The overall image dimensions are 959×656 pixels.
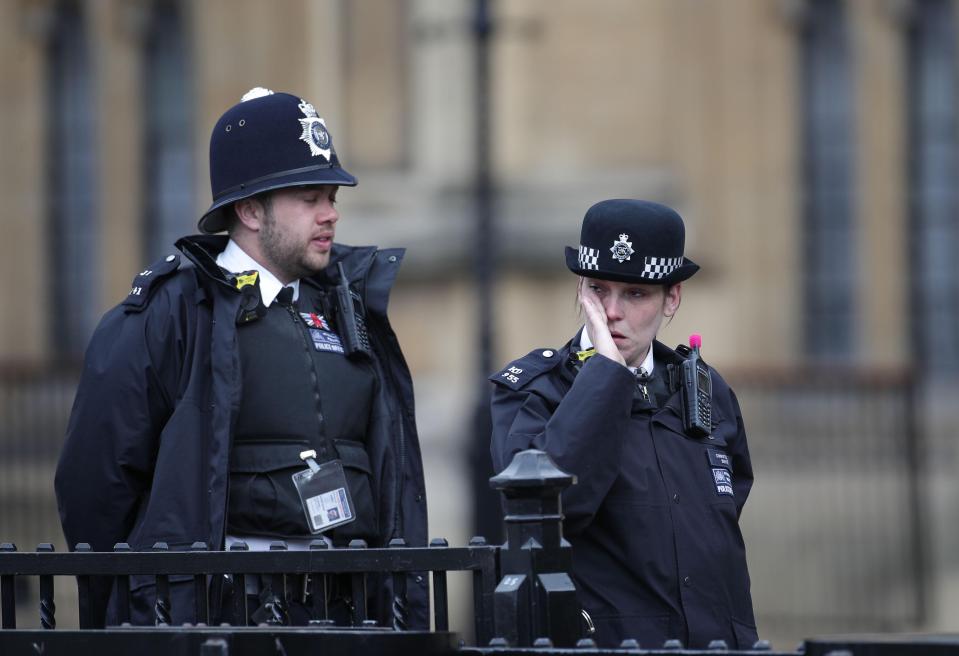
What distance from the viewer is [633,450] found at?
4840 mm

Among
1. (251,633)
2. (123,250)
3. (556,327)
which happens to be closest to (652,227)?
(251,633)

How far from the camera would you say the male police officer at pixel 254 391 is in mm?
5199

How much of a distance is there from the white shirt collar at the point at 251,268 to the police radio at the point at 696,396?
117 cm

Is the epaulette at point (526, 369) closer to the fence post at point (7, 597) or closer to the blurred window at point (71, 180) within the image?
the fence post at point (7, 597)

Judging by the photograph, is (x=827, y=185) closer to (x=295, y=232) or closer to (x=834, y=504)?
(x=834, y=504)

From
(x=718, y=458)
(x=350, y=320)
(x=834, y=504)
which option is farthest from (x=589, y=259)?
(x=834, y=504)

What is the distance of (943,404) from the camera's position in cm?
1380

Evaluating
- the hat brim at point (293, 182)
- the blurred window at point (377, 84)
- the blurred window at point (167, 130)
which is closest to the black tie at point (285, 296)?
the hat brim at point (293, 182)

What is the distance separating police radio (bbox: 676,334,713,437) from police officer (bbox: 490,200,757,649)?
0.09 feet

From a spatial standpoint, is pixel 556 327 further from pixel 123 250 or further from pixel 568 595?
pixel 568 595

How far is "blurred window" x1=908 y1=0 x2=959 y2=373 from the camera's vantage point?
14.3 meters

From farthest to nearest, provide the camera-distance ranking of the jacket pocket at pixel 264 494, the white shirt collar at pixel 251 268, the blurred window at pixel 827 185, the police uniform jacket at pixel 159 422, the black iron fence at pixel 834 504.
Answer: the blurred window at pixel 827 185
the black iron fence at pixel 834 504
the white shirt collar at pixel 251 268
the jacket pocket at pixel 264 494
the police uniform jacket at pixel 159 422

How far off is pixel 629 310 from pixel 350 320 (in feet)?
3.18

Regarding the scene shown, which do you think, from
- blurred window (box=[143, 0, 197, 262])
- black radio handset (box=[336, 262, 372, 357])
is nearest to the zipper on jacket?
black radio handset (box=[336, 262, 372, 357])
